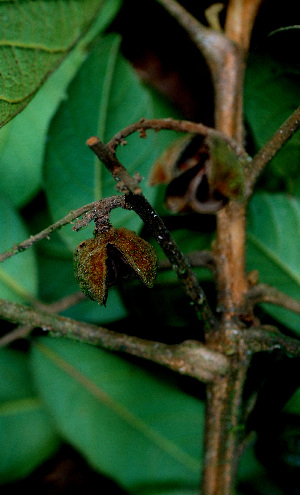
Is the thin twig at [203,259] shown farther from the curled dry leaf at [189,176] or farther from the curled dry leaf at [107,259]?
the curled dry leaf at [107,259]

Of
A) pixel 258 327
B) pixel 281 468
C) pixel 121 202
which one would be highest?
pixel 121 202

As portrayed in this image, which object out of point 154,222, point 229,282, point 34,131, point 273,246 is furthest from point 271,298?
point 34,131

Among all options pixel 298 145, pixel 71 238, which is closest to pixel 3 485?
pixel 71 238

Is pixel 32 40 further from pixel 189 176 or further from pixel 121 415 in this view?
pixel 121 415

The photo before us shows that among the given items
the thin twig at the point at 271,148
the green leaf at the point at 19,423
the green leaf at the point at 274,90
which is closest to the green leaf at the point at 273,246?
the green leaf at the point at 274,90

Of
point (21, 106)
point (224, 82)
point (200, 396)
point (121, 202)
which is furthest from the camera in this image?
point (200, 396)

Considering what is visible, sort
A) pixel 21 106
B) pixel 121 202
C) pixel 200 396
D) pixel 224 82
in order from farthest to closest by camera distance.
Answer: pixel 200 396
pixel 224 82
pixel 21 106
pixel 121 202

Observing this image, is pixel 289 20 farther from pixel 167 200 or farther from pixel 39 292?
pixel 39 292

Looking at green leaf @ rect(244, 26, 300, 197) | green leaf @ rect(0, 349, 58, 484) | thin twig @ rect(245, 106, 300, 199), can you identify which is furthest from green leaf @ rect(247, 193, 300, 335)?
green leaf @ rect(0, 349, 58, 484)
